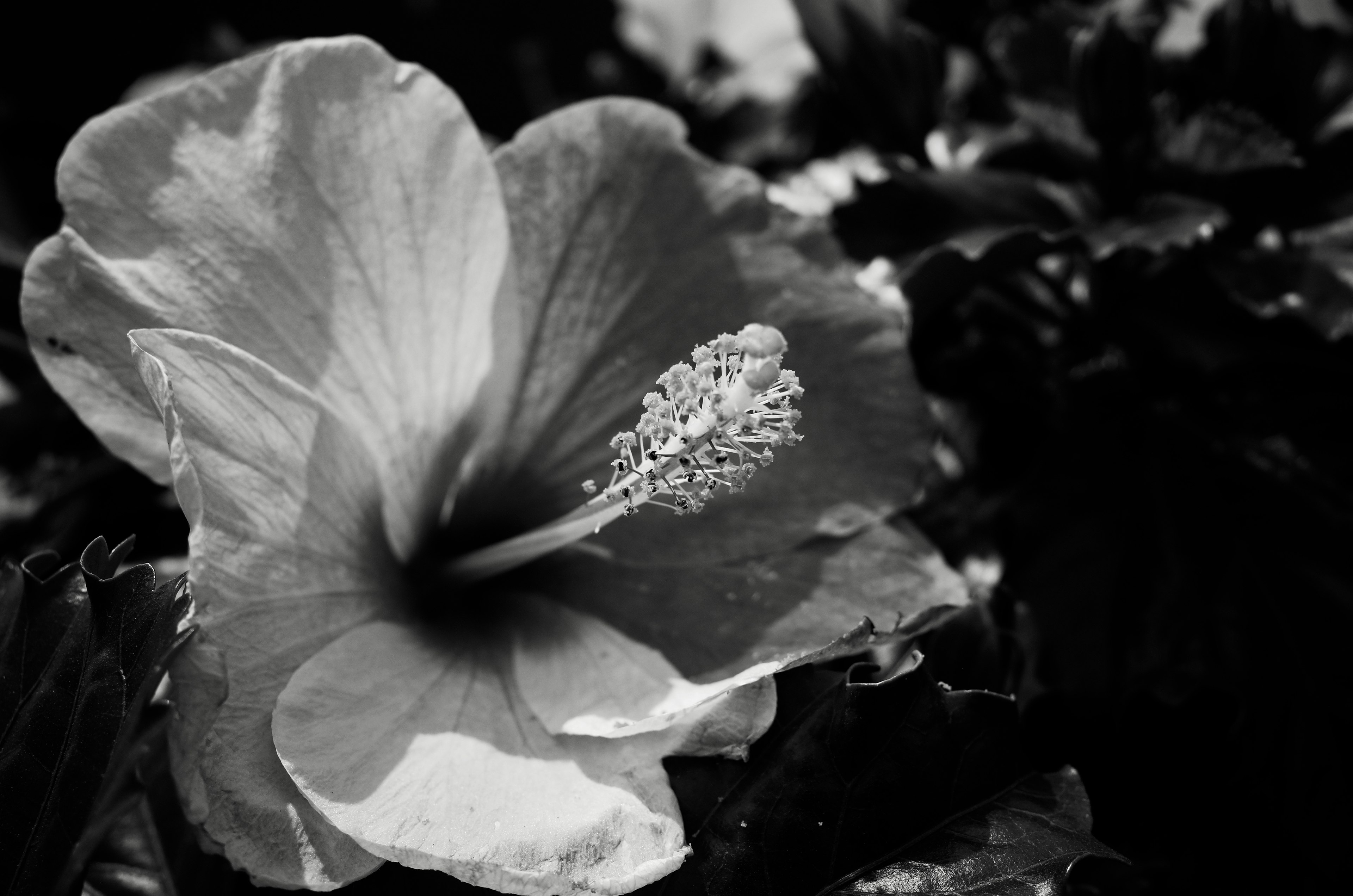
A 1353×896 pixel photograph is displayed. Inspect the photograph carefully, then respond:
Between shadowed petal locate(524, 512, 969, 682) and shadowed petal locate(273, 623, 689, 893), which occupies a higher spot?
shadowed petal locate(273, 623, 689, 893)

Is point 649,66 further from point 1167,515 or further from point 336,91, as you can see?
point 1167,515

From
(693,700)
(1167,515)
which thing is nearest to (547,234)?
(693,700)

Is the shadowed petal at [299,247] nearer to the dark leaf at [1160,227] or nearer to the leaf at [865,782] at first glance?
the leaf at [865,782]

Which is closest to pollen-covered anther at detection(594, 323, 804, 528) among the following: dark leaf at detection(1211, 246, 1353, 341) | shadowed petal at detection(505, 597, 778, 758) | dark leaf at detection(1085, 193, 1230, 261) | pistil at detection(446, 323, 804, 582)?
pistil at detection(446, 323, 804, 582)

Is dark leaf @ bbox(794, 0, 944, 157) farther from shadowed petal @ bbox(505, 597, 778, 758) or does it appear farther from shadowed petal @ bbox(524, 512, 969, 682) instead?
shadowed petal @ bbox(505, 597, 778, 758)

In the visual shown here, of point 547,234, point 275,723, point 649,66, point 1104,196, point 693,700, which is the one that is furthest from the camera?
point 649,66
